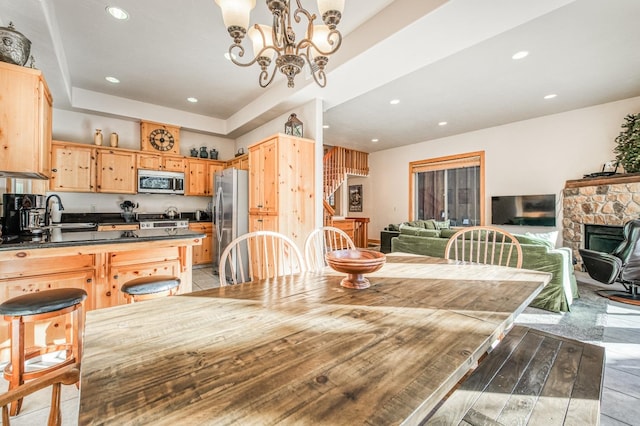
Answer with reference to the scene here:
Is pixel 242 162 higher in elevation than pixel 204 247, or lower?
higher

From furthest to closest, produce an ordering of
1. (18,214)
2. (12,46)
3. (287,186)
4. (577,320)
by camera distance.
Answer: (287,186) < (577,320) < (18,214) < (12,46)

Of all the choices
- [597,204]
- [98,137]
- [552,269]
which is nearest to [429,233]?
[552,269]

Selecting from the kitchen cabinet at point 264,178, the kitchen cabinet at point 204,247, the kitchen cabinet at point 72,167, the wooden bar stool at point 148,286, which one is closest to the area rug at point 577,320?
the kitchen cabinet at point 264,178

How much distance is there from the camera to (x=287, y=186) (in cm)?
353

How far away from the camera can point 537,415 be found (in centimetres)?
86

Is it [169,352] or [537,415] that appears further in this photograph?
[537,415]

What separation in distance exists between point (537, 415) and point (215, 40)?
3.61m

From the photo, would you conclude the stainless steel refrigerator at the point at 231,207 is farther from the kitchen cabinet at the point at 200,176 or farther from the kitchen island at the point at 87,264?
the kitchen island at the point at 87,264

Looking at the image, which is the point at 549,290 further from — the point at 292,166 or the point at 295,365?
the point at 295,365

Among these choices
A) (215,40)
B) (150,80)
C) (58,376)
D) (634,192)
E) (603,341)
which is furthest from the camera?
(634,192)

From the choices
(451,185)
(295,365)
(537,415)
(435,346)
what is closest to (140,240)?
(295,365)

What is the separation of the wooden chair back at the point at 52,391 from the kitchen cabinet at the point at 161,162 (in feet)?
16.0

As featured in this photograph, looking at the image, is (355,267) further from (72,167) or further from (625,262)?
(72,167)

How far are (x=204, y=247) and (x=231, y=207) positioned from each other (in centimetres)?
147
